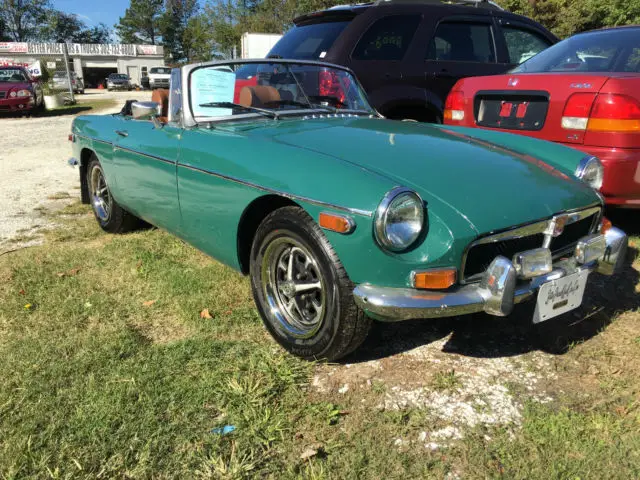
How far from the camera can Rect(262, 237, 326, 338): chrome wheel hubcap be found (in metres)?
2.47

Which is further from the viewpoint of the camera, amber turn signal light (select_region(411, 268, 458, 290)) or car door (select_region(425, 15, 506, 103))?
car door (select_region(425, 15, 506, 103))

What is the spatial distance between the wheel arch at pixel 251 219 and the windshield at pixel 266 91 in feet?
2.67

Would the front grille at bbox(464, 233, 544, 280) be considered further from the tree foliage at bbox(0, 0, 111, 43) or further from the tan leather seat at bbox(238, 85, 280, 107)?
the tree foliage at bbox(0, 0, 111, 43)

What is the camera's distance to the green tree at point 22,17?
73.3m

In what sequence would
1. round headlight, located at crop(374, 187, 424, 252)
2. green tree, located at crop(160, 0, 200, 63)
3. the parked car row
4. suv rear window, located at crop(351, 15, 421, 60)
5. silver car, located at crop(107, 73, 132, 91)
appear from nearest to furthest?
round headlight, located at crop(374, 187, 424, 252) → the parked car row → suv rear window, located at crop(351, 15, 421, 60) → silver car, located at crop(107, 73, 132, 91) → green tree, located at crop(160, 0, 200, 63)

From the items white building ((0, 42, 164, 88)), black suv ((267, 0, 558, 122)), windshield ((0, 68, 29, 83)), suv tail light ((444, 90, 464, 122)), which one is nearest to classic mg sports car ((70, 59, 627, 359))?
suv tail light ((444, 90, 464, 122))

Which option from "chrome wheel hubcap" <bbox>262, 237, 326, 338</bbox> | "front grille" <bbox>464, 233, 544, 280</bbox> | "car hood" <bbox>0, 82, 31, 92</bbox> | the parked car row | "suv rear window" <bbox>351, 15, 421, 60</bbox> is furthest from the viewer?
"car hood" <bbox>0, 82, 31, 92</bbox>

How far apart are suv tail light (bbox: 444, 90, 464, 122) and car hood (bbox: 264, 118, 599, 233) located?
4.72 ft

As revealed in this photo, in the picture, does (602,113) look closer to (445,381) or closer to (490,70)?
(445,381)

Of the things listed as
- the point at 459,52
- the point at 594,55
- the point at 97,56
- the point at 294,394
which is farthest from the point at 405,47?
the point at 97,56

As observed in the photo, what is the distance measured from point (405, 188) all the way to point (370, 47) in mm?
3416

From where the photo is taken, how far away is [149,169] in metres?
3.41

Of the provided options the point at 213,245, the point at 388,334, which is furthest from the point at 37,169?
the point at 388,334

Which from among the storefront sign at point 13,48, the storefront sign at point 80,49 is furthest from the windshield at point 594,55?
the storefront sign at point 13,48
